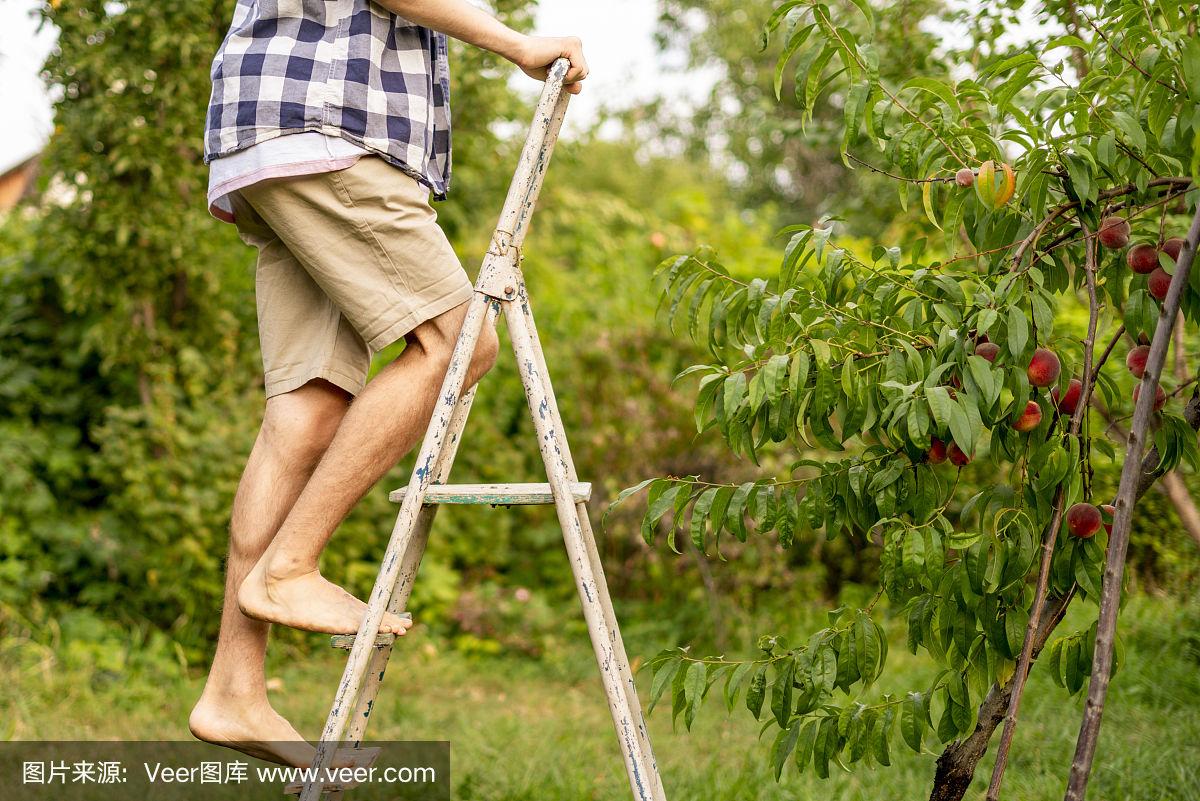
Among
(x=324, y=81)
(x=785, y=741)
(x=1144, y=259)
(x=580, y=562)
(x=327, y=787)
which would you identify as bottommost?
(x=327, y=787)

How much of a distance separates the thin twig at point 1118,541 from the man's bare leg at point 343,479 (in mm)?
1067

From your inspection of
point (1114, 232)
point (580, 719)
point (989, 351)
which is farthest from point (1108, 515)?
point (580, 719)

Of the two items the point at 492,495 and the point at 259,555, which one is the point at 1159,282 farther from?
the point at 259,555

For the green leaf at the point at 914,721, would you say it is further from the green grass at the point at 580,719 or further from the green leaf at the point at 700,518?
the green grass at the point at 580,719

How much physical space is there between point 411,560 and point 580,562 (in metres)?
0.35

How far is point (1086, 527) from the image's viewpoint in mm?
1615

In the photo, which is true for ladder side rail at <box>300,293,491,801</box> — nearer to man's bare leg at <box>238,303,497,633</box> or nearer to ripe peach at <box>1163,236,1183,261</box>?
man's bare leg at <box>238,303,497,633</box>

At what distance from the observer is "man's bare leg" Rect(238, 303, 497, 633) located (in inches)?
73.0

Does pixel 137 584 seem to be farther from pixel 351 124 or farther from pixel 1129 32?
pixel 1129 32

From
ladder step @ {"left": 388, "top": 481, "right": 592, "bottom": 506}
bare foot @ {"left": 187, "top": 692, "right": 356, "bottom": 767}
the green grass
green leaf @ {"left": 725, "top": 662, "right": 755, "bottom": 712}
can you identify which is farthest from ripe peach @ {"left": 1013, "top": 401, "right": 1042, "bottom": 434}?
bare foot @ {"left": 187, "top": 692, "right": 356, "bottom": 767}

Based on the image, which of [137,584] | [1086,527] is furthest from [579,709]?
[1086,527]

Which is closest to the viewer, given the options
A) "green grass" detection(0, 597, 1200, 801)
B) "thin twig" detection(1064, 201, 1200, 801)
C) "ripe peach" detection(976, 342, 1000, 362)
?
"thin twig" detection(1064, 201, 1200, 801)

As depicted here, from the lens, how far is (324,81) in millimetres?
1839

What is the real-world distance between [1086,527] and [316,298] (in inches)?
57.0
